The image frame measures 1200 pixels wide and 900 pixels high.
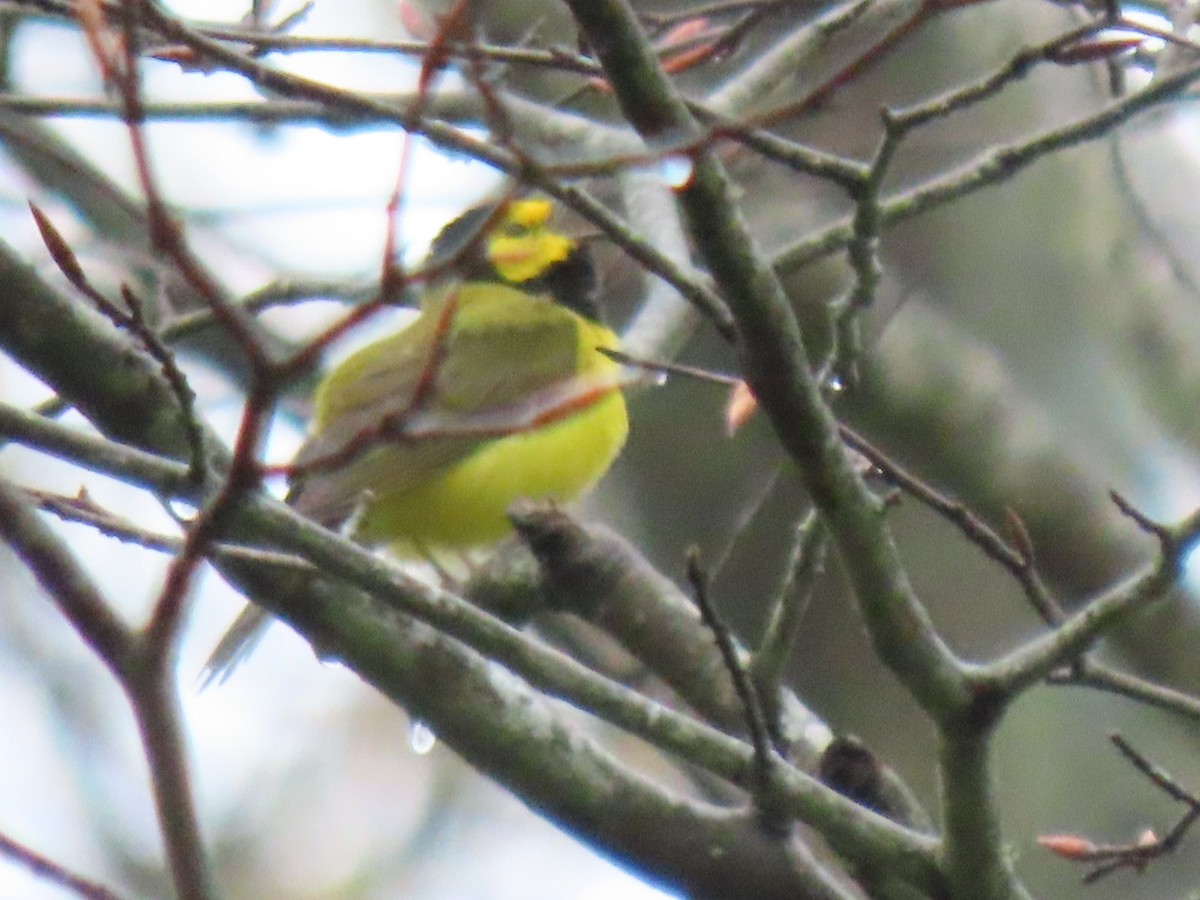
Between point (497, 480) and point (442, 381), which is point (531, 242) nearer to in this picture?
point (442, 381)

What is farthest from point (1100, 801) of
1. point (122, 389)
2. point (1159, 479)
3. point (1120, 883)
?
point (122, 389)

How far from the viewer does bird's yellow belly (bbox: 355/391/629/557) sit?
14.8ft

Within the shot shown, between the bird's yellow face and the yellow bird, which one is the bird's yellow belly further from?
the bird's yellow face

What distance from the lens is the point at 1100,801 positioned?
15.6ft

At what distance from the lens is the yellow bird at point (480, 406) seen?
420cm

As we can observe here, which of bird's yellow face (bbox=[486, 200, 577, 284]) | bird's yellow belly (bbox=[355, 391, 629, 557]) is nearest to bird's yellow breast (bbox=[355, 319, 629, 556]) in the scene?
bird's yellow belly (bbox=[355, 391, 629, 557])

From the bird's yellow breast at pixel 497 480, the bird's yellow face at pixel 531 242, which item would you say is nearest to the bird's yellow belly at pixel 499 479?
the bird's yellow breast at pixel 497 480

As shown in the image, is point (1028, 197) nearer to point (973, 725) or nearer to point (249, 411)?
point (973, 725)

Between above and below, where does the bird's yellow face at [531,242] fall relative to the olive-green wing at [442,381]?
above

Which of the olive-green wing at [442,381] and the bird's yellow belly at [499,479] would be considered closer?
the olive-green wing at [442,381]

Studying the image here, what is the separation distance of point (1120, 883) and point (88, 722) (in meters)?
4.91

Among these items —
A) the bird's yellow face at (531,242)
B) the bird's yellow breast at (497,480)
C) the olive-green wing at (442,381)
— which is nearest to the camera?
the olive-green wing at (442,381)

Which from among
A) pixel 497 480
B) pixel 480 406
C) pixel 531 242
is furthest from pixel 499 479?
pixel 531 242

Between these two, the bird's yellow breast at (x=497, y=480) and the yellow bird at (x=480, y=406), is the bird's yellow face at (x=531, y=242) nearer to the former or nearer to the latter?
the yellow bird at (x=480, y=406)
